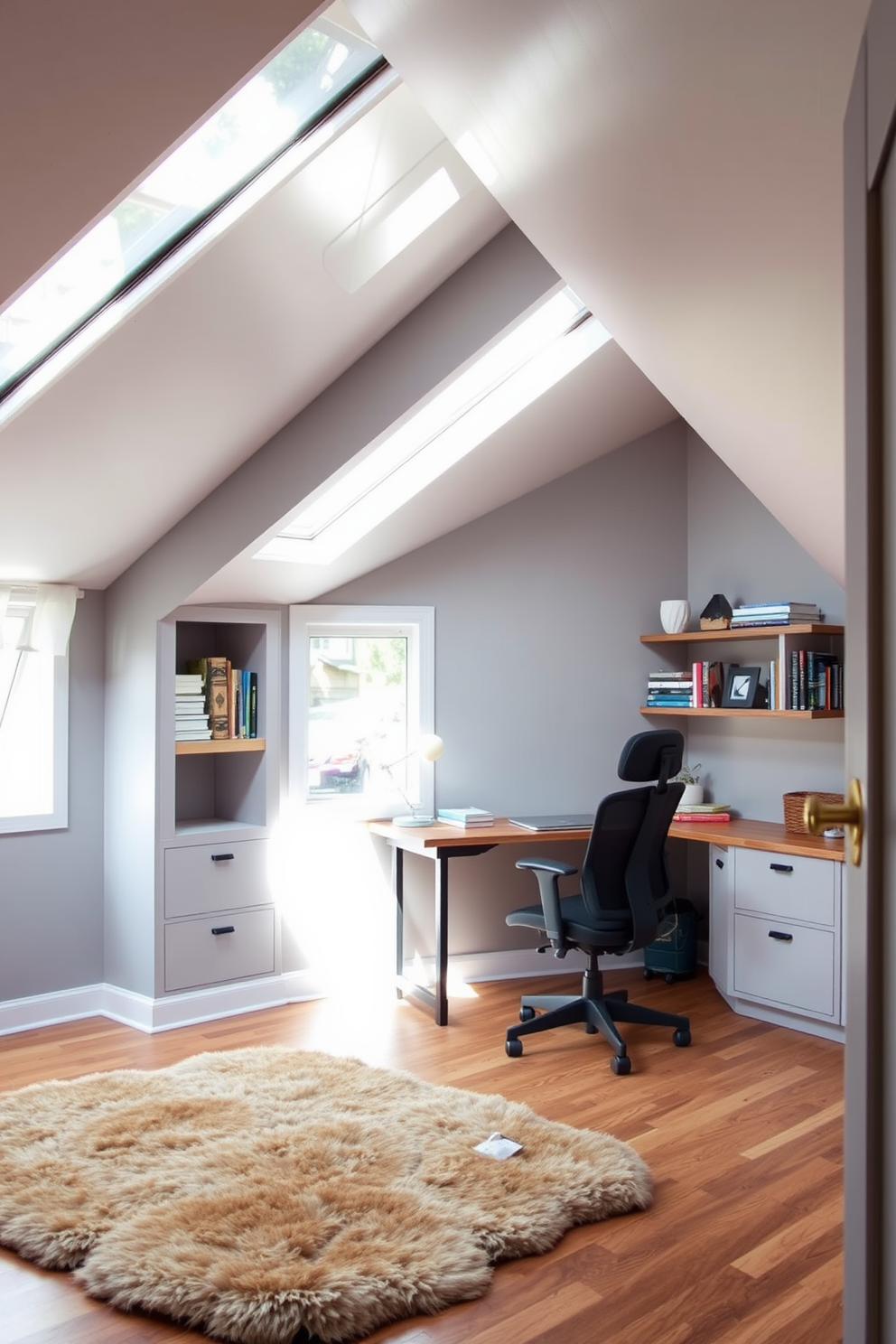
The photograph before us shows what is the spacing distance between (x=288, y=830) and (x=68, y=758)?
92 cm

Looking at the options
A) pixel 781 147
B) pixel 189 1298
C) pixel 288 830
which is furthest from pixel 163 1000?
pixel 781 147

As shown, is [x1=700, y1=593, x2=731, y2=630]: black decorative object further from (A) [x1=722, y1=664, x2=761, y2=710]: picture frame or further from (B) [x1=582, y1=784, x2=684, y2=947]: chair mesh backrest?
Answer: (B) [x1=582, y1=784, x2=684, y2=947]: chair mesh backrest

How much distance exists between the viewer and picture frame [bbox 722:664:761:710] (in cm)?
457

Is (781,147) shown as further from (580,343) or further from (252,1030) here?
(252,1030)

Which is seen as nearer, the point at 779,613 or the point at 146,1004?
the point at 146,1004

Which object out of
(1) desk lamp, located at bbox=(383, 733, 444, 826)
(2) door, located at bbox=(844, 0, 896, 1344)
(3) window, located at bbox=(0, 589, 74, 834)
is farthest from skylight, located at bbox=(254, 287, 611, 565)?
(2) door, located at bbox=(844, 0, 896, 1344)

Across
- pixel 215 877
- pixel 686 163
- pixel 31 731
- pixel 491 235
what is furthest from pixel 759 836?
pixel 686 163

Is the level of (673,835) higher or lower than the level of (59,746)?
lower

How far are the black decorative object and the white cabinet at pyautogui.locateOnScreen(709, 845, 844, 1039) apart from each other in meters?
0.98

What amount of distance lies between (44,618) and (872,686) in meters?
3.71

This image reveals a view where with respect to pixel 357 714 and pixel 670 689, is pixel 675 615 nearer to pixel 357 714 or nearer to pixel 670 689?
pixel 670 689

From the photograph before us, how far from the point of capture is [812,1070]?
11.9ft

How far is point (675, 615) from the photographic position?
4.95m

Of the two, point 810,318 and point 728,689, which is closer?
point 810,318
